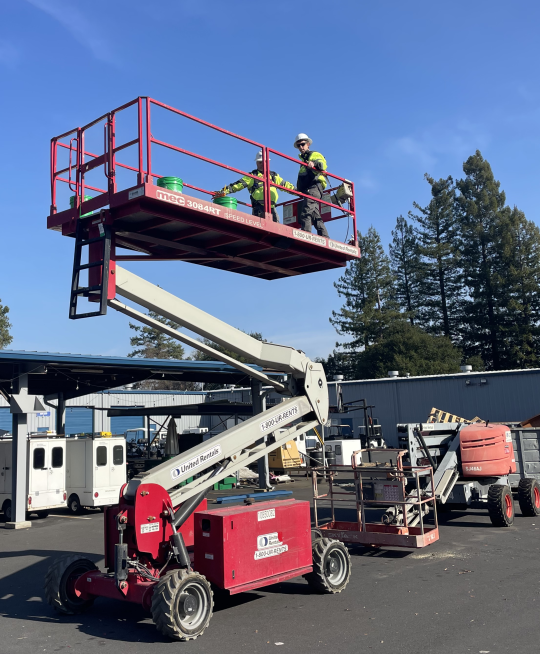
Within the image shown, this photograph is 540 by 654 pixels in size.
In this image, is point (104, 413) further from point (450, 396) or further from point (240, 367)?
point (240, 367)

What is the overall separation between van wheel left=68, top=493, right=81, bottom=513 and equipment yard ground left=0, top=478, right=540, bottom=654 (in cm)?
869

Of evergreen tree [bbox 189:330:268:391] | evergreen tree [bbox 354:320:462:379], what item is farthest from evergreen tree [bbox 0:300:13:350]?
evergreen tree [bbox 354:320:462:379]

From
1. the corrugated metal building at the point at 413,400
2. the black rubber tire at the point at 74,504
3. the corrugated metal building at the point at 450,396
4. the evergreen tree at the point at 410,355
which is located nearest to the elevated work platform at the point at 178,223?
the black rubber tire at the point at 74,504

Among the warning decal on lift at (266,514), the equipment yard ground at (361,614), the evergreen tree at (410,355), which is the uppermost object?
the evergreen tree at (410,355)

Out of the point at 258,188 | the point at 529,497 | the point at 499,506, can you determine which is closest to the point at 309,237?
the point at 258,188

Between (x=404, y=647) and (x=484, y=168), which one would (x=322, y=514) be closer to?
(x=404, y=647)

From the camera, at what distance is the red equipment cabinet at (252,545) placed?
806cm

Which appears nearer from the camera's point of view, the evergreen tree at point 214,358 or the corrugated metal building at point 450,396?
the evergreen tree at point 214,358

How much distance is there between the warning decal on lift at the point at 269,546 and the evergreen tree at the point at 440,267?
62007mm

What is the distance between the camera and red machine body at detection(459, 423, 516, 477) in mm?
14703

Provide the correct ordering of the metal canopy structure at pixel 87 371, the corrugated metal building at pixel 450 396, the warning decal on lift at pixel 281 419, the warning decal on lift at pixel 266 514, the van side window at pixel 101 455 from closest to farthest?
the warning decal on lift at pixel 266 514, the warning decal on lift at pixel 281 419, the metal canopy structure at pixel 87 371, the van side window at pixel 101 455, the corrugated metal building at pixel 450 396

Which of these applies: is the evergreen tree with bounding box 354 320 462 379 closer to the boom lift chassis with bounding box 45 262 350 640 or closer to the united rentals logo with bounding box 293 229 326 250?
the united rentals logo with bounding box 293 229 326 250

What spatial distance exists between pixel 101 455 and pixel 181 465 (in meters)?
13.7

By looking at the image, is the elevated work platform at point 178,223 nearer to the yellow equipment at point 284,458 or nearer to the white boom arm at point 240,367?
the white boom arm at point 240,367
